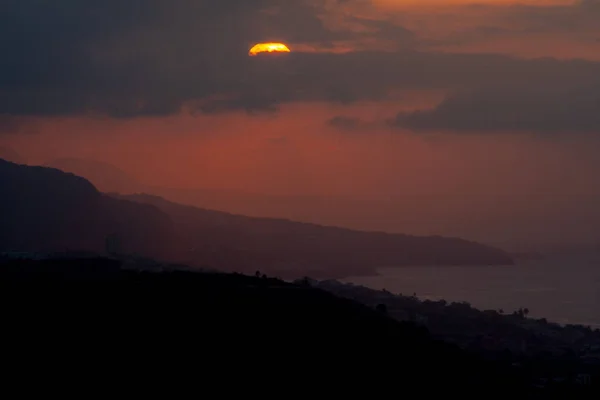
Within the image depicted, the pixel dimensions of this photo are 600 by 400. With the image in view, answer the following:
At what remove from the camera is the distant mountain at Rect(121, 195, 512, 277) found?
110 meters

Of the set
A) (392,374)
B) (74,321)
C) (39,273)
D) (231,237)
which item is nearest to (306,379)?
(392,374)

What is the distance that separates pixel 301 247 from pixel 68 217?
3077cm

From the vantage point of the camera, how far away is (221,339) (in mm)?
28344

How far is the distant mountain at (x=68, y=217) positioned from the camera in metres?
101

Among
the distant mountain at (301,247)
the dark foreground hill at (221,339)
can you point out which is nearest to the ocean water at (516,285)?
the distant mountain at (301,247)

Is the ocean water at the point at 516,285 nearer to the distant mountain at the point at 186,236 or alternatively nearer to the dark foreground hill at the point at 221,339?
the distant mountain at the point at 186,236

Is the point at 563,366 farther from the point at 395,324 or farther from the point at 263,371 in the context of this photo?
the point at 263,371

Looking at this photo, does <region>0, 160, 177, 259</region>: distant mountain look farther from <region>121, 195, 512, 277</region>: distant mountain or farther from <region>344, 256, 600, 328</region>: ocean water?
<region>344, 256, 600, 328</region>: ocean water

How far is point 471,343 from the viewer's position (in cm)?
4503

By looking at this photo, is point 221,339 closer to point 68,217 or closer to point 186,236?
point 68,217

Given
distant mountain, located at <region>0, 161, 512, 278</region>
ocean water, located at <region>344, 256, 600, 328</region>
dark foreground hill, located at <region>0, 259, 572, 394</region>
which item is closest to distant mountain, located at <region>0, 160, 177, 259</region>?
distant mountain, located at <region>0, 161, 512, 278</region>

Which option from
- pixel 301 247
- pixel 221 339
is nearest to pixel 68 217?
pixel 301 247

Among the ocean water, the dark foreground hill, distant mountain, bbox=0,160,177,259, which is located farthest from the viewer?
distant mountain, bbox=0,160,177,259

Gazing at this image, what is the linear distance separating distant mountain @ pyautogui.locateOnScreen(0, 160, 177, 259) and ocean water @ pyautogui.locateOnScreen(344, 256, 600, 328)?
78.0 feet
